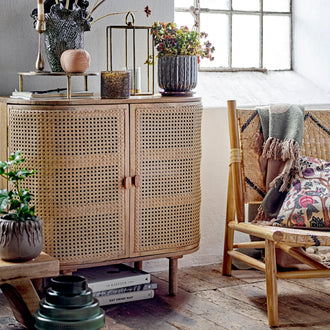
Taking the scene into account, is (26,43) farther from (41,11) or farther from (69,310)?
(69,310)

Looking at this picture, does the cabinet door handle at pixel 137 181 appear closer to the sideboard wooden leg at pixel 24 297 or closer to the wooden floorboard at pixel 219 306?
the wooden floorboard at pixel 219 306

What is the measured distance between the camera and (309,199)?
3090mm

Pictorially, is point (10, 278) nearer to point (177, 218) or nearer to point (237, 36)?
point (177, 218)

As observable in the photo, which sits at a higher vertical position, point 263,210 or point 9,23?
point 9,23

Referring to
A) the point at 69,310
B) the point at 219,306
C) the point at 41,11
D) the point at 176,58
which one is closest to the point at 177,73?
the point at 176,58

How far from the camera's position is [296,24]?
4277mm

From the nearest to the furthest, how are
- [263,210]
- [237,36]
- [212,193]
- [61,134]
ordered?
[61,134], [263,210], [212,193], [237,36]

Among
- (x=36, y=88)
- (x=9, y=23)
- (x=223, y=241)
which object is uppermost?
(x=9, y=23)

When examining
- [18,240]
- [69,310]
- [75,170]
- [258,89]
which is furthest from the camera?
[258,89]

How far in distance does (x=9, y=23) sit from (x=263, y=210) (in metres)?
1.44

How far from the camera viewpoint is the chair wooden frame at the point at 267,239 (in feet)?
9.16

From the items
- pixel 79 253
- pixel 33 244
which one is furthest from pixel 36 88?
pixel 33 244

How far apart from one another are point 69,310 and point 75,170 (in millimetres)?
1059

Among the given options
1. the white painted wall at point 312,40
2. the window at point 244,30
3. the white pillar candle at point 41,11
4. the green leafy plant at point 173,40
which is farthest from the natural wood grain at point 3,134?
the white painted wall at point 312,40
